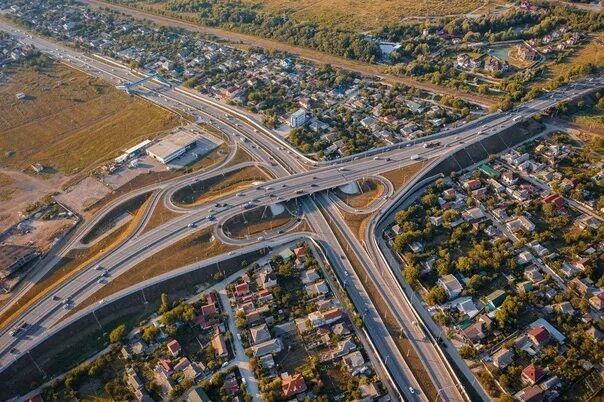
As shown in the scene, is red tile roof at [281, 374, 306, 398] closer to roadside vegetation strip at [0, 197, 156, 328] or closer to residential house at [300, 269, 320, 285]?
residential house at [300, 269, 320, 285]

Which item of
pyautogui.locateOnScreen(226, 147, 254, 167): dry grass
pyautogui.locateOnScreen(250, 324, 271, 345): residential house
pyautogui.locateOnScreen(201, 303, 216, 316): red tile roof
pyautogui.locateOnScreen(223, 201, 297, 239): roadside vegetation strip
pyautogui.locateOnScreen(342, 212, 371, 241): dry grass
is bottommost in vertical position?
pyautogui.locateOnScreen(201, 303, 216, 316): red tile roof

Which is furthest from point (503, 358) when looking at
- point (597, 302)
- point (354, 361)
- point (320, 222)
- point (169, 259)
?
point (169, 259)

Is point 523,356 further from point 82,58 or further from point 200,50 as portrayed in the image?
point 82,58

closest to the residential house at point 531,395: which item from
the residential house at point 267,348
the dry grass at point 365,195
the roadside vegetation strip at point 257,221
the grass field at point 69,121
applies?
the residential house at point 267,348

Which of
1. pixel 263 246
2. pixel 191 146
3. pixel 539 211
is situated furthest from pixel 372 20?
pixel 263 246

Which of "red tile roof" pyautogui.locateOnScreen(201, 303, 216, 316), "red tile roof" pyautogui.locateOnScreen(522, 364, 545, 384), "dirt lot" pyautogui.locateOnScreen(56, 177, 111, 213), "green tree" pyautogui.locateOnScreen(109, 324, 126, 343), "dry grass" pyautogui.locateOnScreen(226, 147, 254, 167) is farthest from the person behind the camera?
"dry grass" pyautogui.locateOnScreen(226, 147, 254, 167)

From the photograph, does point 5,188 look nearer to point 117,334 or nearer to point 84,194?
point 84,194

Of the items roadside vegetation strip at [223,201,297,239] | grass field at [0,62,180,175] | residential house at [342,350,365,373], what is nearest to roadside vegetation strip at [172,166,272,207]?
roadside vegetation strip at [223,201,297,239]
